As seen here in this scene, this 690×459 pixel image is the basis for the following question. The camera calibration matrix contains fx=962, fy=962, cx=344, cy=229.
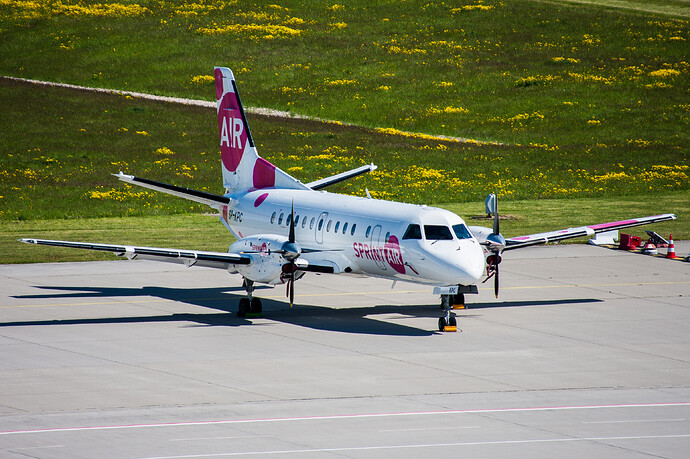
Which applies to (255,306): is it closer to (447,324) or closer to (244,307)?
(244,307)

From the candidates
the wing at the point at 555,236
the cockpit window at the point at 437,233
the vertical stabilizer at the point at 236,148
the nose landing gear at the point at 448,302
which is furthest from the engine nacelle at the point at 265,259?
the wing at the point at 555,236

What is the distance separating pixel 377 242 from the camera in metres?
30.4

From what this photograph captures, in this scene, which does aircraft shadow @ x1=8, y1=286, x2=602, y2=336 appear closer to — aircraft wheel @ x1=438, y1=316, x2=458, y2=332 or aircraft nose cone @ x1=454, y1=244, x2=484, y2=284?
aircraft wheel @ x1=438, y1=316, x2=458, y2=332

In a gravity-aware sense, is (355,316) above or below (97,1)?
below

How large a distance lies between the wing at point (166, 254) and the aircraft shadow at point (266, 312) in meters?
1.99

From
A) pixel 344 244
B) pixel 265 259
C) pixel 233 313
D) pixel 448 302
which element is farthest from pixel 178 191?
pixel 448 302

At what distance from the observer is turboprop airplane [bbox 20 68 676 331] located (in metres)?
28.9

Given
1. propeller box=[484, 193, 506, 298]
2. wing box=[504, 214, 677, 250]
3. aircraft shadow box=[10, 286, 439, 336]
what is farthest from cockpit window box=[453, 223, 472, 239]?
wing box=[504, 214, 677, 250]

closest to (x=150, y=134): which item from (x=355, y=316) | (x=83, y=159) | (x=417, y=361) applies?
(x=83, y=159)

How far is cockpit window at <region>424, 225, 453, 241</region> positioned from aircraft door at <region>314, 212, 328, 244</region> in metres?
4.63

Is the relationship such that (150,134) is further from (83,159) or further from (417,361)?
(417,361)

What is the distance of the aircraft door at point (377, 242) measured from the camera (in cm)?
3033

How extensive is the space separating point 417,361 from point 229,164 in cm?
1640

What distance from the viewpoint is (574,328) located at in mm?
30141
